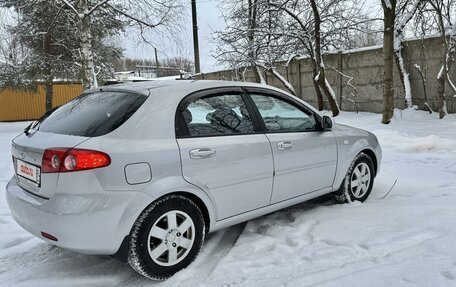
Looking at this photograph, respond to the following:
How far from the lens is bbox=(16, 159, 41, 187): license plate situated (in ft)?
8.94

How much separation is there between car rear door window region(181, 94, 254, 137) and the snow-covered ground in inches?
39.5

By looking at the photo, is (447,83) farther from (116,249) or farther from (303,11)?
(116,249)

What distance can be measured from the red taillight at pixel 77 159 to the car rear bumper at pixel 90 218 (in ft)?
0.58

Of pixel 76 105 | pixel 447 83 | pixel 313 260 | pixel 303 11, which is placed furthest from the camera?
pixel 303 11

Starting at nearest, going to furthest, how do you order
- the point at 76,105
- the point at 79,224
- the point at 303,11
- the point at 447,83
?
1. the point at 79,224
2. the point at 76,105
3. the point at 447,83
4. the point at 303,11

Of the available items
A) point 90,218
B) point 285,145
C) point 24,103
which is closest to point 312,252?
point 285,145

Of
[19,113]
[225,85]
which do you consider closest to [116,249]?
[225,85]

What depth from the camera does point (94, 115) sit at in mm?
2898

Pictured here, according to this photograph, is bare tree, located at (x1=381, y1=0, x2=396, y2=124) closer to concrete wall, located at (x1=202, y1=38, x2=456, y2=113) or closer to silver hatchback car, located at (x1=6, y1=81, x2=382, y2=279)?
concrete wall, located at (x1=202, y1=38, x2=456, y2=113)

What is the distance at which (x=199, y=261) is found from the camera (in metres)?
3.11

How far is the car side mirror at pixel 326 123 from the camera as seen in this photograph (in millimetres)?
3957

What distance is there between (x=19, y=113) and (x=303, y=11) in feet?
51.1

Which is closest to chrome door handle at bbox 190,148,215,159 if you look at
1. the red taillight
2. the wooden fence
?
the red taillight

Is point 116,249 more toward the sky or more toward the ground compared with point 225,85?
more toward the ground
